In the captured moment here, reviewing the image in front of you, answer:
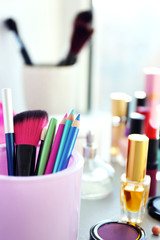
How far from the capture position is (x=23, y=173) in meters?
0.40

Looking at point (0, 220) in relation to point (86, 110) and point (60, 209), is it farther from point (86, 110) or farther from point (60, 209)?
point (86, 110)

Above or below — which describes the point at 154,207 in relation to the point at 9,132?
below

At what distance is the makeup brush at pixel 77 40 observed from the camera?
29.1 inches

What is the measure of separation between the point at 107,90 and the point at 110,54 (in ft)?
0.31

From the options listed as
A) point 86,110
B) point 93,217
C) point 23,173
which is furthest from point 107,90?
point 23,173

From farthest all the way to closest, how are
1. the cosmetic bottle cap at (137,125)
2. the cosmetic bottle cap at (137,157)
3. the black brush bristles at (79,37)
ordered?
the black brush bristles at (79,37)
the cosmetic bottle cap at (137,125)
the cosmetic bottle cap at (137,157)

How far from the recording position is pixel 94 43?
36.6 inches

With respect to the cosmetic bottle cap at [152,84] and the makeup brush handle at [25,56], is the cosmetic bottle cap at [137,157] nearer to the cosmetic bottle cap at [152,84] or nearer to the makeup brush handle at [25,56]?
the cosmetic bottle cap at [152,84]

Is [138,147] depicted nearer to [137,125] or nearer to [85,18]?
[137,125]

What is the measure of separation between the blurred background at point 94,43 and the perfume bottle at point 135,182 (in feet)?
1.19

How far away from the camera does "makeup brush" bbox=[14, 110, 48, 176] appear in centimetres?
40

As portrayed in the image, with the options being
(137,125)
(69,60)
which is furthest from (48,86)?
(137,125)

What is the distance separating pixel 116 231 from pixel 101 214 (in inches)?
3.2

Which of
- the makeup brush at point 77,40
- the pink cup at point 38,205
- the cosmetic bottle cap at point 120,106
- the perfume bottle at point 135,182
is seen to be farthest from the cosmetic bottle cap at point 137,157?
the makeup brush at point 77,40
